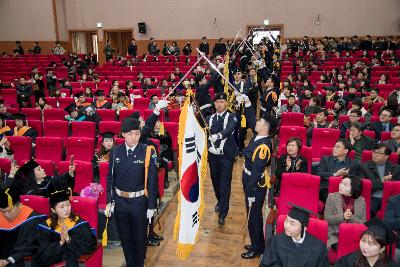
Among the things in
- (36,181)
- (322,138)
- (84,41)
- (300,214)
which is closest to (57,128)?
(36,181)

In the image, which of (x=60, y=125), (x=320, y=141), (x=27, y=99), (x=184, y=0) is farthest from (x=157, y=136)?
(x=184, y=0)

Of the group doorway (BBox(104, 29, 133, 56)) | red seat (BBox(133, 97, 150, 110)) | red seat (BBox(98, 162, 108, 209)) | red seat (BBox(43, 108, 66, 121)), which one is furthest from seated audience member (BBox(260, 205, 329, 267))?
doorway (BBox(104, 29, 133, 56))

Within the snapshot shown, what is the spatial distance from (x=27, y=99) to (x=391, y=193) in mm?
11053

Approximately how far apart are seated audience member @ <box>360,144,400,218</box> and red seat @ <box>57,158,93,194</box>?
3.58 metres

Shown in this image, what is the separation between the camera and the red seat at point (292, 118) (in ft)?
24.7

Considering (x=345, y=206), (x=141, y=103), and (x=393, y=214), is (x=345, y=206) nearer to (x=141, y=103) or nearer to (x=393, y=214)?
(x=393, y=214)

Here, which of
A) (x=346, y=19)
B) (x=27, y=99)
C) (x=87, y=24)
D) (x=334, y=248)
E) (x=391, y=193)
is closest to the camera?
(x=334, y=248)

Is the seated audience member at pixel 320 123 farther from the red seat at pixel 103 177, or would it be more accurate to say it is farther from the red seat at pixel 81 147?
the red seat at pixel 81 147

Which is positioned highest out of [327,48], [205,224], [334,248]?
[327,48]

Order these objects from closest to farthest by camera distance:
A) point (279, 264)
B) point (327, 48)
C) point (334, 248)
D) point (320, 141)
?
point (279, 264) < point (334, 248) < point (320, 141) < point (327, 48)

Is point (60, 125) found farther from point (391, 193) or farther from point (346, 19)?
point (346, 19)

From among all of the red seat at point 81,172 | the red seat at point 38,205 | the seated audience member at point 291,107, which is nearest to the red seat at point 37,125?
the red seat at point 81,172

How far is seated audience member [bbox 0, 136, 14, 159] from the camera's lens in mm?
6496

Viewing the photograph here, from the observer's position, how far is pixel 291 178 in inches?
179
